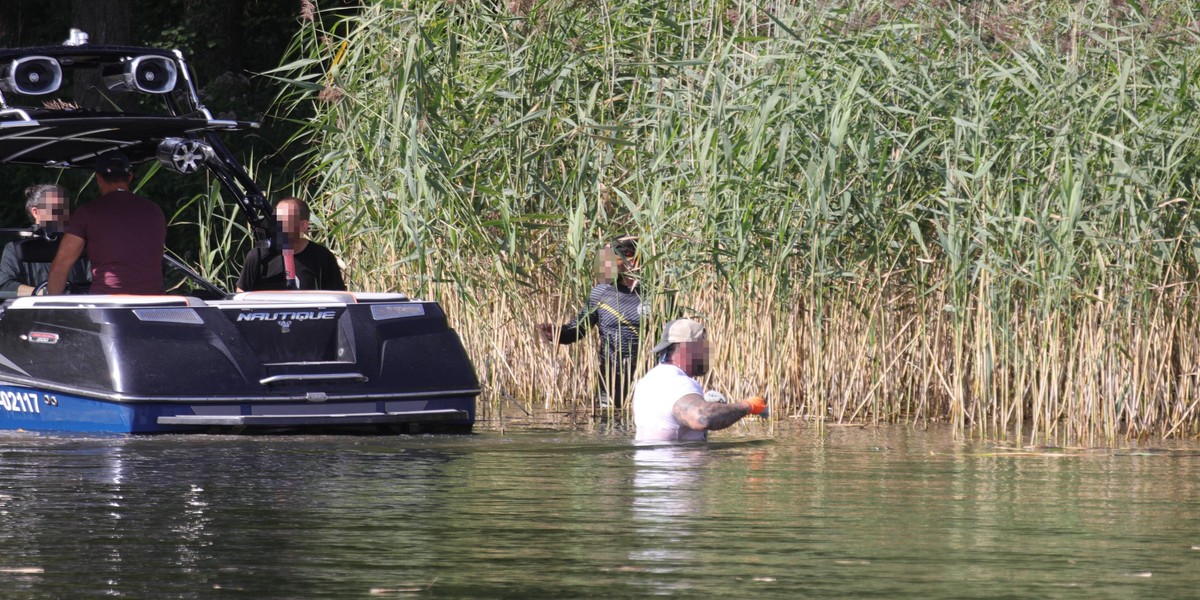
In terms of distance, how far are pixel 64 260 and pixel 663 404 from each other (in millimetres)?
2902

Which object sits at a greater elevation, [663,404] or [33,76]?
[33,76]

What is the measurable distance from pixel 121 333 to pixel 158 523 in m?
2.58

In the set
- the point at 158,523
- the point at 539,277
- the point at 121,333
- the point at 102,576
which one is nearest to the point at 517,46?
the point at 539,277

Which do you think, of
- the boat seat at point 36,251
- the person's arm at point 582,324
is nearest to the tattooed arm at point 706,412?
the person's arm at point 582,324

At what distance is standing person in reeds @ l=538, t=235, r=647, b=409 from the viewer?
11219 millimetres

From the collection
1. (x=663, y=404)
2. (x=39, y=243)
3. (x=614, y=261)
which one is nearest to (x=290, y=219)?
(x=39, y=243)

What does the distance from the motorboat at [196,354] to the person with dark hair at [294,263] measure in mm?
571

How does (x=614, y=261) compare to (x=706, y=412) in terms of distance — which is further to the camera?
(x=614, y=261)

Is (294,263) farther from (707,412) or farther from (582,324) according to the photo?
(707,412)

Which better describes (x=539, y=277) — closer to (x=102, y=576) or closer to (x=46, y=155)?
(x=46, y=155)

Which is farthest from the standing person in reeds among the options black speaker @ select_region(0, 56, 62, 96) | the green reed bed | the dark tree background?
the dark tree background

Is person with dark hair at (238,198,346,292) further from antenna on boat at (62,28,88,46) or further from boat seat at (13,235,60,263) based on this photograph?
antenna on boat at (62,28,88,46)

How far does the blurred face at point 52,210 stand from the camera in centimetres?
1024

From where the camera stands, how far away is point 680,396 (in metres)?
8.91
